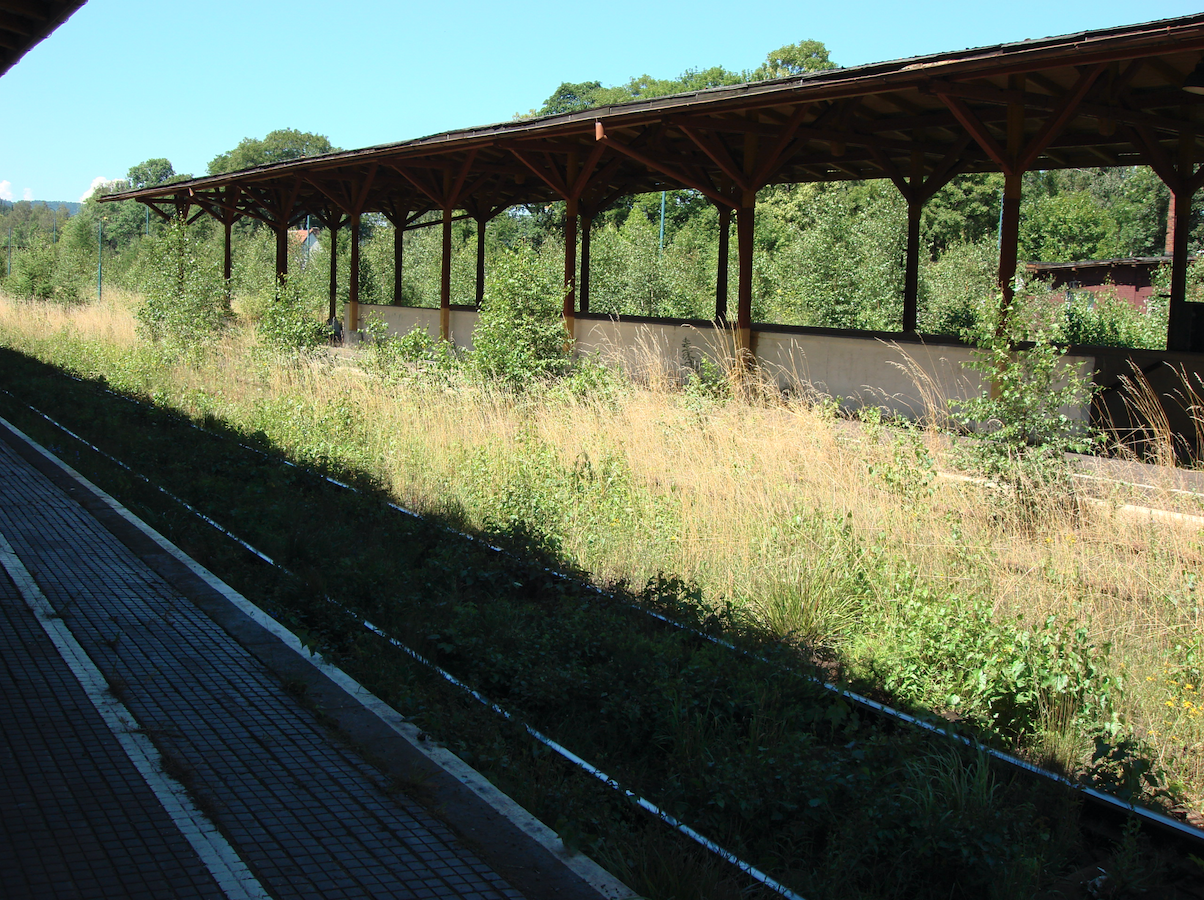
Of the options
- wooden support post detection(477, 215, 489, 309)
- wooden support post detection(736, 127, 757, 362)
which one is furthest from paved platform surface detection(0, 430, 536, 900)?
wooden support post detection(477, 215, 489, 309)

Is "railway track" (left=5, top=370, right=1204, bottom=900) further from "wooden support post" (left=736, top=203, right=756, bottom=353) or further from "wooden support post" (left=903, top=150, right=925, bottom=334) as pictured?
"wooden support post" (left=903, top=150, right=925, bottom=334)

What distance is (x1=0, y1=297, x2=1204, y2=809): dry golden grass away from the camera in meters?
5.43

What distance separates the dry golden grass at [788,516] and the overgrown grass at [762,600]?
3cm

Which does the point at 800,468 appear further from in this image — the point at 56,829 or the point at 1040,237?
the point at 1040,237

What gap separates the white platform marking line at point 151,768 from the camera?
118 inches

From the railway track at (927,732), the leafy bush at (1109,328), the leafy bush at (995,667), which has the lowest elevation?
→ the railway track at (927,732)

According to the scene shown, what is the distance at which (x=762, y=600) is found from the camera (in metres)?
5.91

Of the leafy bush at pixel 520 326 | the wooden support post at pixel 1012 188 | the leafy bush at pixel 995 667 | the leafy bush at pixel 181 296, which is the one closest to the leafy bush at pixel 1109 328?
the wooden support post at pixel 1012 188

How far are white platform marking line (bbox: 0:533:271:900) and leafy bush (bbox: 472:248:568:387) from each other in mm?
7920

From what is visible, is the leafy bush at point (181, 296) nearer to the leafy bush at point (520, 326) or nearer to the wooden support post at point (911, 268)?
the leafy bush at point (520, 326)

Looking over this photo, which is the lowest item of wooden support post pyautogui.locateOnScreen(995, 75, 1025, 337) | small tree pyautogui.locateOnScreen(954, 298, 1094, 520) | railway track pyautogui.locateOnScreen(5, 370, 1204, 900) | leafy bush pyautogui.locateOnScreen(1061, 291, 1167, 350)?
railway track pyautogui.locateOnScreen(5, 370, 1204, 900)

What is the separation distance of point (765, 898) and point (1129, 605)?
359 centimetres

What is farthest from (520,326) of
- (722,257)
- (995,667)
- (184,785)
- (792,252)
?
(792,252)

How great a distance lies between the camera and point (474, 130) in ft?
50.7
